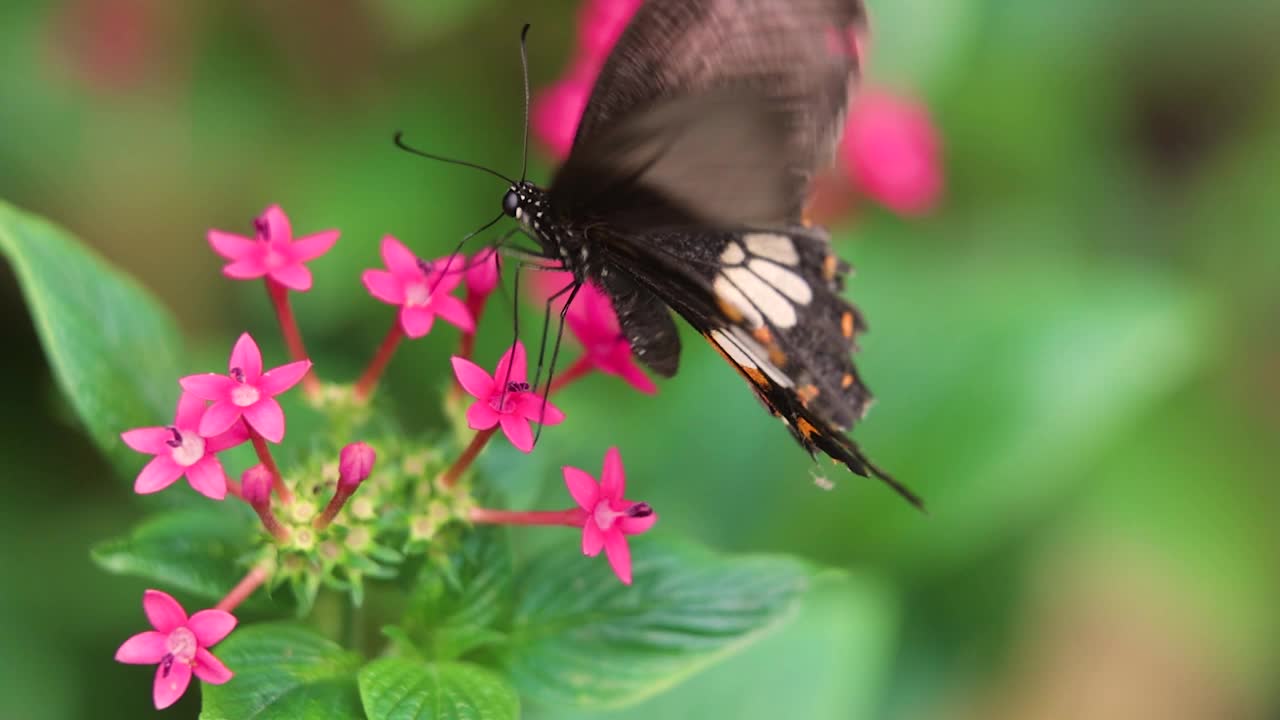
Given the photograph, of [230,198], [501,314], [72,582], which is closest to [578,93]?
[501,314]

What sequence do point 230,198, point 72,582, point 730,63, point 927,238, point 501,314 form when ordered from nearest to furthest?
point 730,63 → point 72,582 → point 501,314 → point 230,198 → point 927,238

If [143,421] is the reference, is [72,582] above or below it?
below

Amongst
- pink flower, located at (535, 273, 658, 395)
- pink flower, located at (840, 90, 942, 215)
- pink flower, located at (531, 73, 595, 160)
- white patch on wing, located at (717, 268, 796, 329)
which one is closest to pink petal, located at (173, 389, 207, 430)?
pink flower, located at (535, 273, 658, 395)

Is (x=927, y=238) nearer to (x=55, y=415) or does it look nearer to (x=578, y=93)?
(x=578, y=93)

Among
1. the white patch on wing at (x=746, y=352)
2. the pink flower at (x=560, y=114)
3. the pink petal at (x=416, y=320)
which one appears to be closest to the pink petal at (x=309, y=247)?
the pink petal at (x=416, y=320)

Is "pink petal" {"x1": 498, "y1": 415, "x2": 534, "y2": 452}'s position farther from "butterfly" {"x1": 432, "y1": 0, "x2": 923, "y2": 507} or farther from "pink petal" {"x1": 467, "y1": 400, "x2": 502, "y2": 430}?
"butterfly" {"x1": 432, "y1": 0, "x2": 923, "y2": 507}

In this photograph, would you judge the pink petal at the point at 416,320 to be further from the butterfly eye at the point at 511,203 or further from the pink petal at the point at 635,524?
the pink petal at the point at 635,524

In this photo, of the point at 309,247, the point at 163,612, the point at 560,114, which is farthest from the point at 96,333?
the point at 560,114
